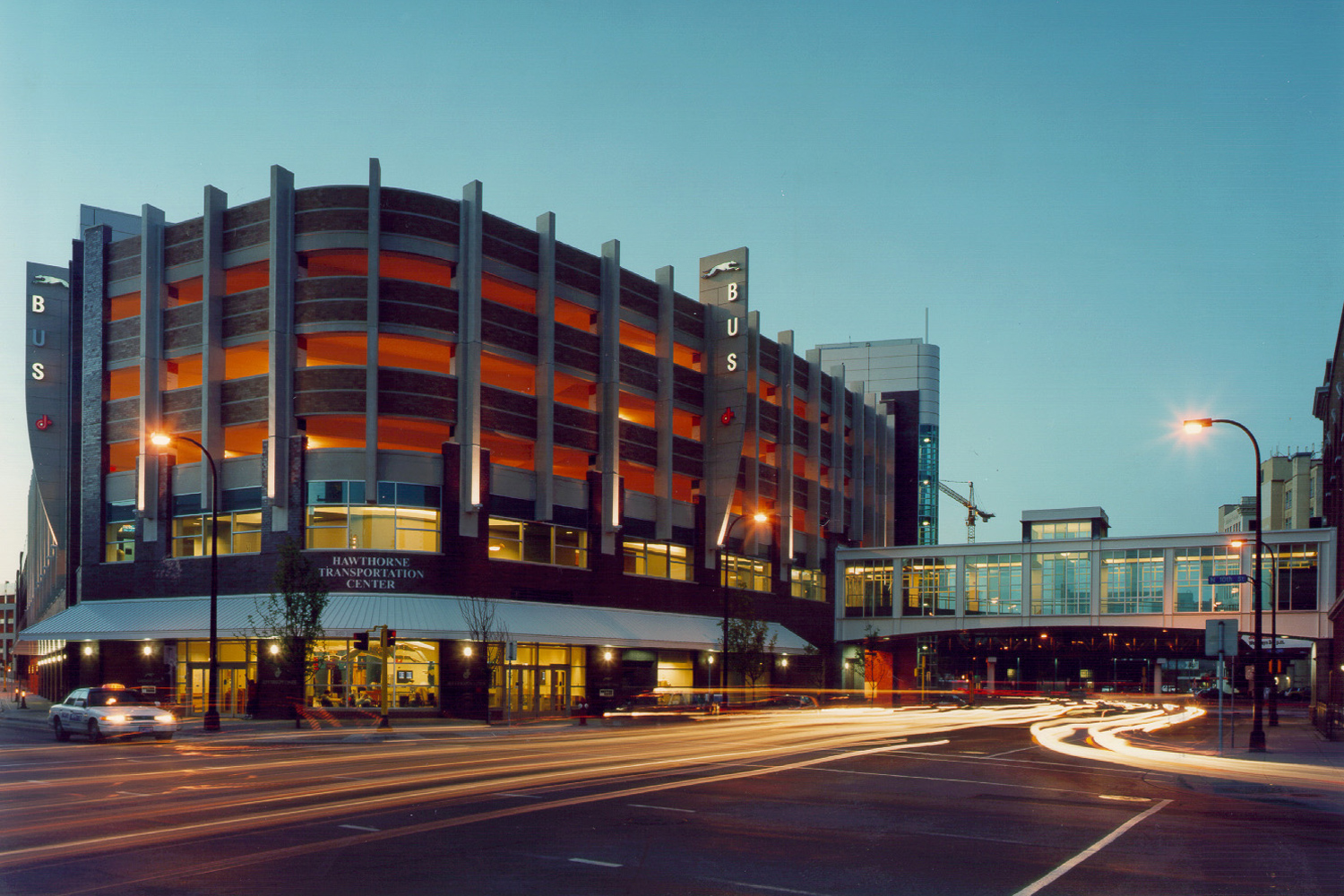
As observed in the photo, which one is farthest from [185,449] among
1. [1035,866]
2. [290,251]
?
[1035,866]

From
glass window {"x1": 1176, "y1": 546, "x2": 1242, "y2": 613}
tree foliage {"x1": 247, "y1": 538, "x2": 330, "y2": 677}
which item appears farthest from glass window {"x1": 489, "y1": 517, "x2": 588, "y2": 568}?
glass window {"x1": 1176, "y1": 546, "x2": 1242, "y2": 613}

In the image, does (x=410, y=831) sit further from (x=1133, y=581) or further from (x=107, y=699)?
(x=1133, y=581)

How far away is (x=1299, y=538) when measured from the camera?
63688 mm

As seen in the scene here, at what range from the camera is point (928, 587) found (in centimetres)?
7619

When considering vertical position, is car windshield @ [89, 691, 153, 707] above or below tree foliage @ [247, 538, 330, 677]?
below

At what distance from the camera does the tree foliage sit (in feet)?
135

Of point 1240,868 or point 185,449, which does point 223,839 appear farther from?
point 185,449

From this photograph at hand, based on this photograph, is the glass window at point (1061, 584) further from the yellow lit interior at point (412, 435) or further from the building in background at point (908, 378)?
the yellow lit interior at point (412, 435)

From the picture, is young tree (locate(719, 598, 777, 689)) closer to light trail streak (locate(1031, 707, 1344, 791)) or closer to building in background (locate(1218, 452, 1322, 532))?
light trail streak (locate(1031, 707, 1344, 791))

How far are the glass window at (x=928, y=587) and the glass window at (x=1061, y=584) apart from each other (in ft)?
18.5

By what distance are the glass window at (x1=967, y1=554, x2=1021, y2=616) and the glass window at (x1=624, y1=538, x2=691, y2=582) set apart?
2302 centimetres

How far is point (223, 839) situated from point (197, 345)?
3939cm

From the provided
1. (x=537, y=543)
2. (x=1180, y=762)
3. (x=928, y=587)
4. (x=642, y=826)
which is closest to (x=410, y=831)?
(x=642, y=826)

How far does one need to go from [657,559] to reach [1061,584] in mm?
27976
